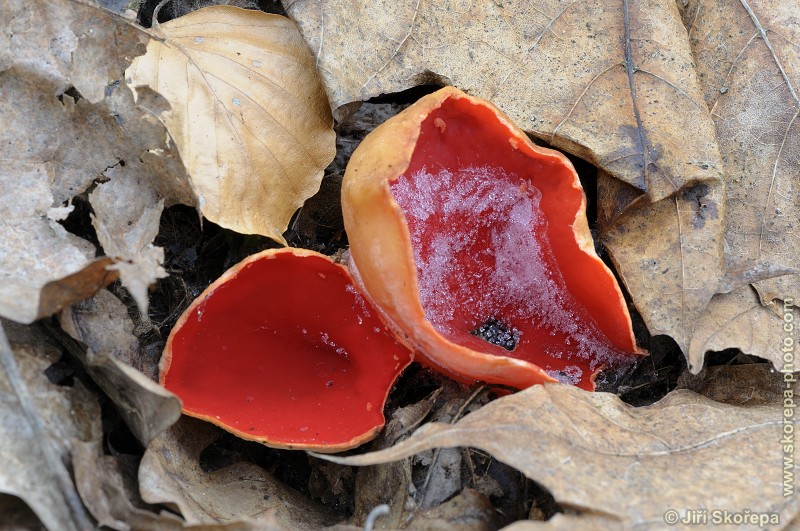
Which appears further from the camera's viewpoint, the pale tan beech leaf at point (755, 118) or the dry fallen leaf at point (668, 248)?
the pale tan beech leaf at point (755, 118)

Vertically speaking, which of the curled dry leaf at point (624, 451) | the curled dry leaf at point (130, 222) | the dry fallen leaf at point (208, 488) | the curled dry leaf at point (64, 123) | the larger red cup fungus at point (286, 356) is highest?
the curled dry leaf at point (64, 123)

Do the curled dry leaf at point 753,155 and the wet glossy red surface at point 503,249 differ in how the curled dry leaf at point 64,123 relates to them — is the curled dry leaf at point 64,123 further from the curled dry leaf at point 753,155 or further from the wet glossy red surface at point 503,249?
the curled dry leaf at point 753,155

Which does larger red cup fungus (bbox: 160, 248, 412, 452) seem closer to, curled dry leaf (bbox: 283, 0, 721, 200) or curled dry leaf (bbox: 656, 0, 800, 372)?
curled dry leaf (bbox: 283, 0, 721, 200)

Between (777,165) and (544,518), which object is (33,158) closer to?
(544,518)

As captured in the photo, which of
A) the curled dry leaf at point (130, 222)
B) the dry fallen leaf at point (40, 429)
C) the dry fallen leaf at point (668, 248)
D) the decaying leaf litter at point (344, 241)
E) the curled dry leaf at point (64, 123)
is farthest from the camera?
the dry fallen leaf at point (668, 248)

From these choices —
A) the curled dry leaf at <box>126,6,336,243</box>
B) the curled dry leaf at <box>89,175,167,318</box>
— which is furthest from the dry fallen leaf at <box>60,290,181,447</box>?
the curled dry leaf at <box>126,6,336,243</box>

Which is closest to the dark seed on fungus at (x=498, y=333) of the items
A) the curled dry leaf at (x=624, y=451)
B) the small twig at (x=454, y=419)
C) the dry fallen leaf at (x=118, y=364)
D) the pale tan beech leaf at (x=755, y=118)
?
the small twig at (x=454, y=419)
